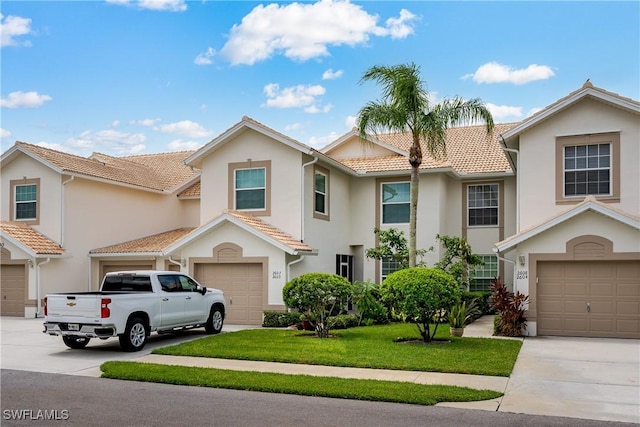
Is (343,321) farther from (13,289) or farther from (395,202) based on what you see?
(13,289)

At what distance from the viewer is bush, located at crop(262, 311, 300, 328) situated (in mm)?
19156

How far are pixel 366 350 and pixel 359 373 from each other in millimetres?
2400

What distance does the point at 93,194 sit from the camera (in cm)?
2423

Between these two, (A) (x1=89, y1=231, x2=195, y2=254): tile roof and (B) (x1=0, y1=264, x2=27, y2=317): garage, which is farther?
(A) (x1=89, y1=231, x2=195, y2=254): tile roof

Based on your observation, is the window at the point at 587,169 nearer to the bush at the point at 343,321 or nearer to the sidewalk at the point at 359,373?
the bush at the point at 343,321

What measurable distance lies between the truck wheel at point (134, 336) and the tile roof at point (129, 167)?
10666mm

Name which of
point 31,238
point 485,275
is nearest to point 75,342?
point 31,238

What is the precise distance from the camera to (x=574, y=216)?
54.8 ft

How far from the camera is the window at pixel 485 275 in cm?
2362

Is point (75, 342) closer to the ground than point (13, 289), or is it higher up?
closer to the ground

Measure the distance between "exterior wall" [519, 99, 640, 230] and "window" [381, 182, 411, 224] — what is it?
6185 millimetres

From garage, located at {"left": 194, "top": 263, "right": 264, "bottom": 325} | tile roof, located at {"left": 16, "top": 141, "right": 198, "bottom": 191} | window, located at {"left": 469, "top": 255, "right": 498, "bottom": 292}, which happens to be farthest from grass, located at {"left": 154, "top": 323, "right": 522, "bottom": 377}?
tile roof, located at {"left": 16, "top": 141, "right": 198, "bottom": 191}

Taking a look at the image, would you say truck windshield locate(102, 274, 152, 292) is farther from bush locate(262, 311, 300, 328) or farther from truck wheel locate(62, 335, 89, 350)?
bush locate(262, 311, 300, 328)

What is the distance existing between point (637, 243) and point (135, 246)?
18.2 meters
